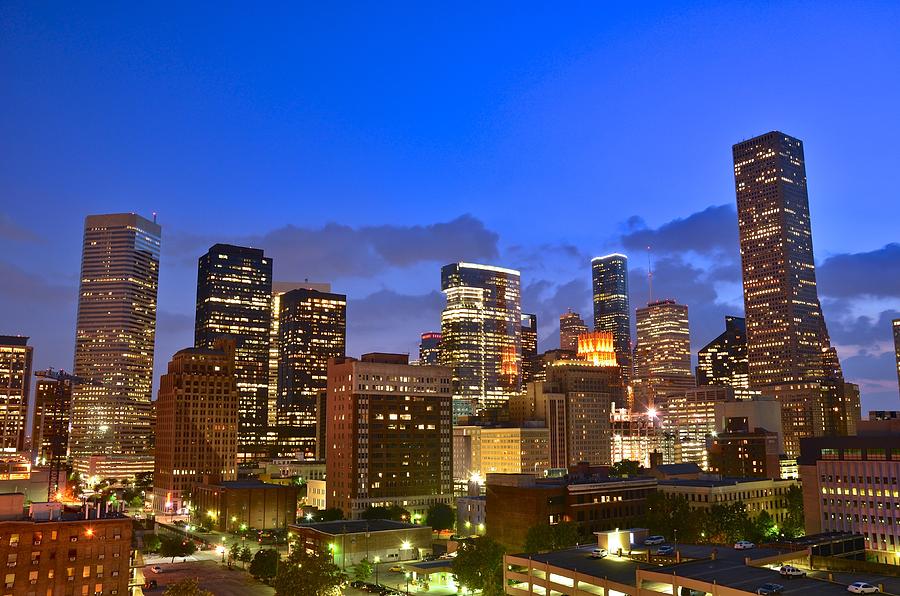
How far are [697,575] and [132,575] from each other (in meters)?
88.7

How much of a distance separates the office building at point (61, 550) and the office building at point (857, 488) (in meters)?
140

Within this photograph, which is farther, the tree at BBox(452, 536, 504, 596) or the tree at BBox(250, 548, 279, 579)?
the tree at BBox(250, 548, 279, 579)

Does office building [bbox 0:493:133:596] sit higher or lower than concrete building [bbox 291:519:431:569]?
higher

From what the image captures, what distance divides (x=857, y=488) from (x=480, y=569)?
95.1 m

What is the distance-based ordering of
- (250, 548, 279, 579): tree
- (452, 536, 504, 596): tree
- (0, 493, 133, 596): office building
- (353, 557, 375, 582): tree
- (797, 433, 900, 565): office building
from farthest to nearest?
(797, 433, 900, 565): office building
(353, 557, 375, 582): tree
(250, 548, 279, 579): tree
(452, 536, 504, 596): tree
(0, 493, 133, 596): office building

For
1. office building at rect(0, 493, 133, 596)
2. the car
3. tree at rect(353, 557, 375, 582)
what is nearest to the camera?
the car

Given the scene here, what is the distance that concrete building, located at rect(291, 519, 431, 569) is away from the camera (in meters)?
153

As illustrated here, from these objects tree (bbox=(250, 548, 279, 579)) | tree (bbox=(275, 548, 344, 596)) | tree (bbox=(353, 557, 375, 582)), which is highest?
tree (bbox=(275, 548, 344, 596))

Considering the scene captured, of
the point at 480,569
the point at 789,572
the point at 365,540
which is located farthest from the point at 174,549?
the point at 789,572

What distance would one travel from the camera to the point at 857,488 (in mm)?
161875

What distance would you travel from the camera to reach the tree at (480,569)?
11475 centimetres

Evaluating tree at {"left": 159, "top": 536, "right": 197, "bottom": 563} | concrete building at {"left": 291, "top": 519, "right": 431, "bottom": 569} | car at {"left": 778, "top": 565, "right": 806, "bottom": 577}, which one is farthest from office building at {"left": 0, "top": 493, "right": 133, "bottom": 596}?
car at {"left": 778, "top": 565, "right": 806, "bottom": 577}

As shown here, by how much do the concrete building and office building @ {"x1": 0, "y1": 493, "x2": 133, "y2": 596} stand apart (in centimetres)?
4952

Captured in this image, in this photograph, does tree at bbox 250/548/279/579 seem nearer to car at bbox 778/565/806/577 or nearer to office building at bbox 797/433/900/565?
car at bbox 778/565/806/577
